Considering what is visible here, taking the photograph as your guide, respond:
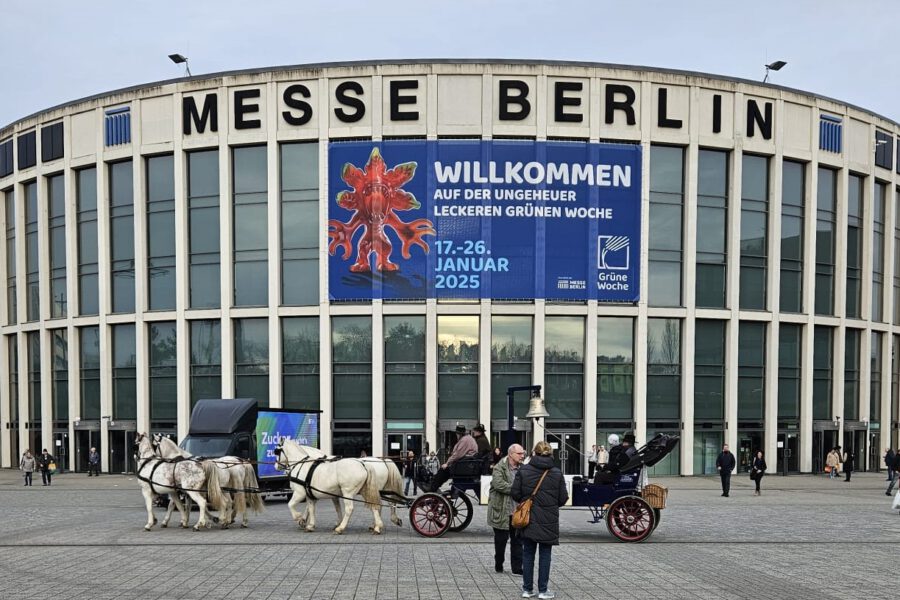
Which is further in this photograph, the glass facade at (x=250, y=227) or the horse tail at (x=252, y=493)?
the glass facade at (x=250, y=227)

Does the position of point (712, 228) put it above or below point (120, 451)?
above

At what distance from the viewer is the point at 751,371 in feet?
135

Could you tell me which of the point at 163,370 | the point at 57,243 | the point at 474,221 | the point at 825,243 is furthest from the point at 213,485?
the point at 825,243

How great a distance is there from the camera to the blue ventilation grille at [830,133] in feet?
140

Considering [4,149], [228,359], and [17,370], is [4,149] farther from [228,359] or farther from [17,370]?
[228,359]

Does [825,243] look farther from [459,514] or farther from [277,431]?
[459,514]

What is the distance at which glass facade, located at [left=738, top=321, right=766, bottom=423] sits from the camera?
135 ft

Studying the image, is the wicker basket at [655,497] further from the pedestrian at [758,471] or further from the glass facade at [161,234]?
the glass facade at [161,234]

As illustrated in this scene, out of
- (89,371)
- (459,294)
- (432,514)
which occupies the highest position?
(459,294)

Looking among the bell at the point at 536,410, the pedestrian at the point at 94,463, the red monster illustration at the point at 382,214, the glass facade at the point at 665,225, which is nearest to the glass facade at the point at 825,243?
the glass facade at the point at 665,225

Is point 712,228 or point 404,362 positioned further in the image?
point 712,228

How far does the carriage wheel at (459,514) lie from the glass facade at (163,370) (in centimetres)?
2609

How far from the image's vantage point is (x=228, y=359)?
40.2m

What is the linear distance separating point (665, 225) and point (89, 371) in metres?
28.6
